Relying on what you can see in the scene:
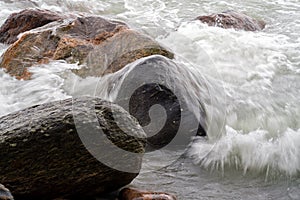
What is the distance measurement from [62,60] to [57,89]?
61cm

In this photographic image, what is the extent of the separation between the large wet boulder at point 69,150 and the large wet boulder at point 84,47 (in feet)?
8.17

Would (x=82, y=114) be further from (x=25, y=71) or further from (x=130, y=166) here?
(x=25, y=71)

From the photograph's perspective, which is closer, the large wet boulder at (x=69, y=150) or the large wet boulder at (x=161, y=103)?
the large wet boulder at (x=69, y=150)

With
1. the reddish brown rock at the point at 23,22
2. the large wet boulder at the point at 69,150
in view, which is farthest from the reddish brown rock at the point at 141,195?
the reddish brown rock at the point at 23,22

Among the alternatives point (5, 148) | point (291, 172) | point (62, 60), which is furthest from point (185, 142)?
point (62, 60)

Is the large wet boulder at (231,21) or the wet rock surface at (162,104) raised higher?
the large wet boulder at (231,21)

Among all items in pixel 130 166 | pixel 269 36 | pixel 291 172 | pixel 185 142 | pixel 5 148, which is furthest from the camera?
pixel 269 36

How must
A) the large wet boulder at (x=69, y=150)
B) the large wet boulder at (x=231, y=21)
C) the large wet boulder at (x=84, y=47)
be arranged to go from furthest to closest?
the large wet boulder at (x=231, y=21) < the large wet boulder at (x=84, y=47) < the large wet boulder at (x=69, y=150)

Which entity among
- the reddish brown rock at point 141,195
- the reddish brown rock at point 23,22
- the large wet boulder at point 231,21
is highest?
the large wet boulder at point 231,21

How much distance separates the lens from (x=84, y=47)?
6.82 meters

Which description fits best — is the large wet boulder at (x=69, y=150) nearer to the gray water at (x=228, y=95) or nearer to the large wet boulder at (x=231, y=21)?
the gray water at (x=228, y=95)

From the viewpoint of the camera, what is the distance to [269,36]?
28.6ft

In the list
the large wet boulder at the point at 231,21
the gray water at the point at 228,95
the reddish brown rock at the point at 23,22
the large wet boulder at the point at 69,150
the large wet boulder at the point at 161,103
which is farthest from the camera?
the large wet boulder at the point at 231,21

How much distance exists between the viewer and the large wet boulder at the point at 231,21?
8828mm
